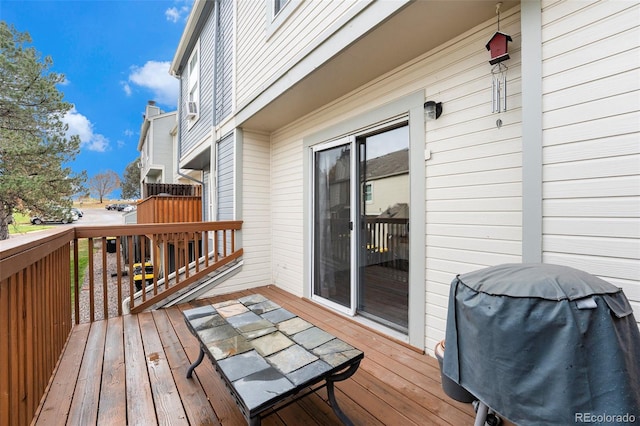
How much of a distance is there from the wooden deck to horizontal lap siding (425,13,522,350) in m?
0.50

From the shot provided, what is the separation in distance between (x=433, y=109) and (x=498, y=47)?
596 mm

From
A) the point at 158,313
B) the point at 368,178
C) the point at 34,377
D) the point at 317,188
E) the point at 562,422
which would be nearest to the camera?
the point at 562,422

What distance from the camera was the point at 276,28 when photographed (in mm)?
3455

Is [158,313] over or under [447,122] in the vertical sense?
under

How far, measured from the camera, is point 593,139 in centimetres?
140

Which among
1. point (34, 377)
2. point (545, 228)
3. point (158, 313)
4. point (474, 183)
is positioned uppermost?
point (474, 183)

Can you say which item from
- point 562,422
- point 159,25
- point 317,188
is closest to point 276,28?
point 317,188

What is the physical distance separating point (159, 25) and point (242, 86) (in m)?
21.7

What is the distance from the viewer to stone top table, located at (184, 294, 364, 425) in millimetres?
1249

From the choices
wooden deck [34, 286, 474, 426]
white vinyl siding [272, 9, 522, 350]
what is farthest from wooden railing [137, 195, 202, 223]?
white vinyl siding [272, 9, 522, 350]

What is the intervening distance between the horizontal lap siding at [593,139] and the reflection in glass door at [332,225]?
2.00 m

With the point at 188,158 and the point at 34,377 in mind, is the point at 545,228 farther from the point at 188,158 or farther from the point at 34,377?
the point at 188,158

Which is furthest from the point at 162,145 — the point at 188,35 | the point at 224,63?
the point at 224,63

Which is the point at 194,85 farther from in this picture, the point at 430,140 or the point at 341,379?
the point at 341,379
